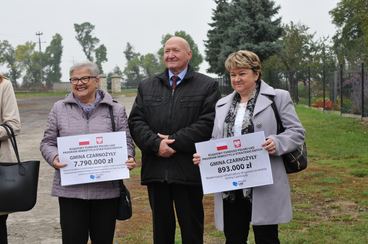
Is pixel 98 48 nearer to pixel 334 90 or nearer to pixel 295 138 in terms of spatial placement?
pixel 334 90

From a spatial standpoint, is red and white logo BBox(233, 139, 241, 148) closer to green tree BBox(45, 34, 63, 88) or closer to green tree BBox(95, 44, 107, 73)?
green tree BBox(45, 34, 63, 88)

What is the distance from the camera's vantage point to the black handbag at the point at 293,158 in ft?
13.9

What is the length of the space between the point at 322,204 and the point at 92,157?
4.41 m

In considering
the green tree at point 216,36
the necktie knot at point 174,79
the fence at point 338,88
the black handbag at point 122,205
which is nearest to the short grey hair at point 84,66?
the black handbag at point 122,205

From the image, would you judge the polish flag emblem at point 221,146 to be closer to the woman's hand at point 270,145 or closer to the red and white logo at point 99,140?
the woman's hand at point 270,145

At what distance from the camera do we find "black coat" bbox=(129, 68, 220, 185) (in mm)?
4570

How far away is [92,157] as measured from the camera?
4445 millimetres

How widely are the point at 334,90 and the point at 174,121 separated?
2389cm

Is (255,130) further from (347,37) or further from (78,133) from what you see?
(347,37)

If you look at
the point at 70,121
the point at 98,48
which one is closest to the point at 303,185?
the point at 70,121

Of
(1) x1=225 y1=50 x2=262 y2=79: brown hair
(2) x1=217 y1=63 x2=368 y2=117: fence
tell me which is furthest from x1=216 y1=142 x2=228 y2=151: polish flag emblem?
(2) x1=217 y1=63 x2=368 y2=117: fence

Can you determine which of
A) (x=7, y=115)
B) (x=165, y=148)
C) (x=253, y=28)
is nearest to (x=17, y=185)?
(x=7, y=115)

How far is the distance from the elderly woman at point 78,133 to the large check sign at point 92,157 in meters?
0.06

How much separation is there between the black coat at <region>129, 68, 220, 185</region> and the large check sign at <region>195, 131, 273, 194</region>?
269mm
